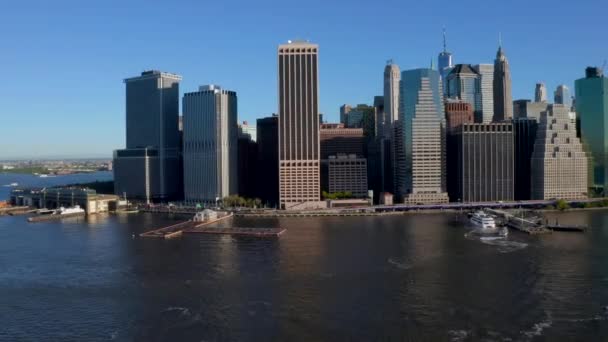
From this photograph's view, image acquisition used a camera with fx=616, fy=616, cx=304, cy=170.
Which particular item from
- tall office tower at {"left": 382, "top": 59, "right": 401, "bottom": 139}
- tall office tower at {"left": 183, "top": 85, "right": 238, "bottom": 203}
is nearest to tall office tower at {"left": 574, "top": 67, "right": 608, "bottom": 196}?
tall office tower at {"left": 382, "top": 59, "right": 401, "bottom": 139}

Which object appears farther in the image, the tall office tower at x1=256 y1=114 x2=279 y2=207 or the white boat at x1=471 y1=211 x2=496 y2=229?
the tall office tower at x1=256 y1=114 x2=279 y2=207

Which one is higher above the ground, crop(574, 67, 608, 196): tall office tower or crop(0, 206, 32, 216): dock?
crop(574, 67, 608, 196): tall office tower

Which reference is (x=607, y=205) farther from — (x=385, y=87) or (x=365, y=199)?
(x=385, y=87)

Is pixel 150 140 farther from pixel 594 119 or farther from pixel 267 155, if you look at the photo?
pixel 594 119

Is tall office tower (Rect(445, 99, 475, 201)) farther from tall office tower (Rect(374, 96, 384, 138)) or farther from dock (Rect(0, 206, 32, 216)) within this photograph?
dock (Rect(0, 206, 32, 216))

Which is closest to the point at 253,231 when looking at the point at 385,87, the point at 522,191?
the point at 522,191
